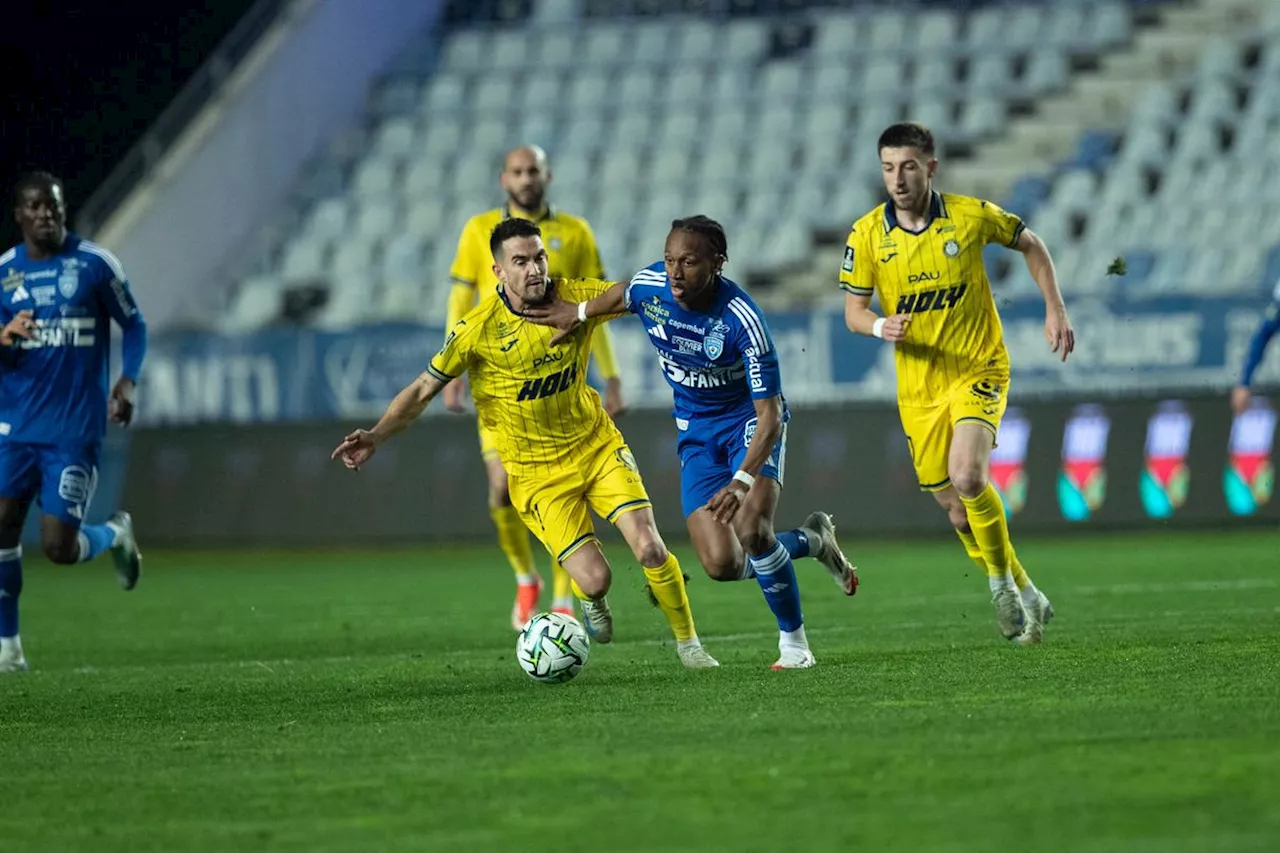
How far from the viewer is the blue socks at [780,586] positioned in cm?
855

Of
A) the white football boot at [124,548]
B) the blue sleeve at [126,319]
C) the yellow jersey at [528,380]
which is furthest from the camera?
the white football boot at [124,548]

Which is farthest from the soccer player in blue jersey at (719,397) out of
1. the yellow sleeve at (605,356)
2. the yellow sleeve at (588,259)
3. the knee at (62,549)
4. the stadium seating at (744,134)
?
the stadium seating at (744,134)

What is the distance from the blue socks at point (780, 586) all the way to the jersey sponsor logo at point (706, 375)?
722 millimetres

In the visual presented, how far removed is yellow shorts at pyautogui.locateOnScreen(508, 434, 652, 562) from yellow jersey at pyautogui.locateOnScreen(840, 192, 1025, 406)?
4.48ft

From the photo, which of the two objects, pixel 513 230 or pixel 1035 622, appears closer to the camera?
pixel 513 230

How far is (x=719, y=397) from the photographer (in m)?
8.66

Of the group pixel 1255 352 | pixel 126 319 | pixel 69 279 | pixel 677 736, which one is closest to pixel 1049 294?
pixel 1255 352

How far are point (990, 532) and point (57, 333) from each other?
16.1 feet

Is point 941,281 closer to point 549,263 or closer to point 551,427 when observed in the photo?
point 551,427

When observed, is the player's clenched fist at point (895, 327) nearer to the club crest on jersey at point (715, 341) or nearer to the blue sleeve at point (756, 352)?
the blue sleeve at point (756, 352)

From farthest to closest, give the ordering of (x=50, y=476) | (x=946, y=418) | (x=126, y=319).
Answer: (x=126, y=319), (x=50, y=476), (x=946, y=418)

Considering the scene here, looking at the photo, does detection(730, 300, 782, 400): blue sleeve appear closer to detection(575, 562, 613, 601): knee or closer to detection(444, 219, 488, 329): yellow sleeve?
detection(575, 562, 613, 601): knee

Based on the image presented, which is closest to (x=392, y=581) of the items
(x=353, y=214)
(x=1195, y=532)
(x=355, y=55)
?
(x=1195, y=532)

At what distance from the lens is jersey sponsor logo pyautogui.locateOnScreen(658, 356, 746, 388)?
850 cm
